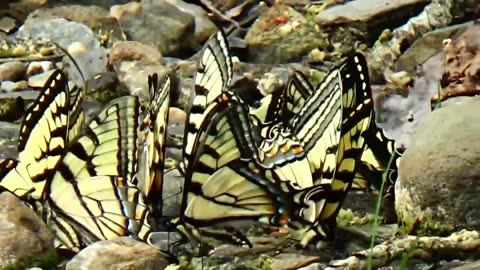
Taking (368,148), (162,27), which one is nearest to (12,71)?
(162,27)

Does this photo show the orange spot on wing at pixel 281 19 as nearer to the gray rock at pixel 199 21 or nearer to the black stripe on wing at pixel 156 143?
the gray rock at pixel 199 21

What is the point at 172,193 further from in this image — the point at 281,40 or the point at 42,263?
the point at 281,40

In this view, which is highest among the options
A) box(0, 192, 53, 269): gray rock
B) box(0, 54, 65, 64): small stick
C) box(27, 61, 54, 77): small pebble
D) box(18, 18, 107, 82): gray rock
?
box(0, 192, 53, 269): gray rock

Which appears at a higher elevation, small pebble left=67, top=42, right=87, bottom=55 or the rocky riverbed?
the rocky riverbed

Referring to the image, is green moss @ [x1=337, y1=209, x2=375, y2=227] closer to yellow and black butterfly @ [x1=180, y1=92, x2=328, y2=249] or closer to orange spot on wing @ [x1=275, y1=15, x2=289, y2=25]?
yellow and black butterfly @ [x1=180, y1=92, x2=328, y2=249]

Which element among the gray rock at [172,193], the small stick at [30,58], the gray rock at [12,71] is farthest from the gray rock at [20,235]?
the small stick at [30,58]

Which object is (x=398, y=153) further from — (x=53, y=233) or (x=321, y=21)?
(x=321, y=21)

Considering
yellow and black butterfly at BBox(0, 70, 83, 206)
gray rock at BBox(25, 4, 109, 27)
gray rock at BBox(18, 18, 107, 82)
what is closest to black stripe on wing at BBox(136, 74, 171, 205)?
yellow and black butterfly at BBox(0, 70, 83, 206)
